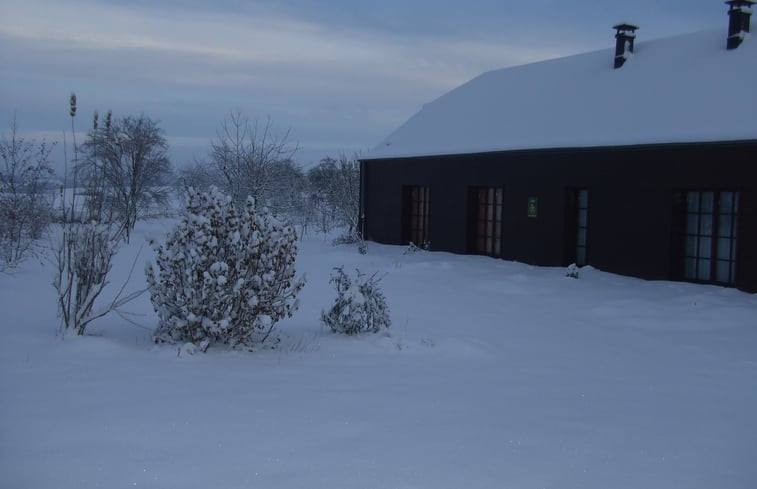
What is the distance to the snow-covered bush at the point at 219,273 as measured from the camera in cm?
637

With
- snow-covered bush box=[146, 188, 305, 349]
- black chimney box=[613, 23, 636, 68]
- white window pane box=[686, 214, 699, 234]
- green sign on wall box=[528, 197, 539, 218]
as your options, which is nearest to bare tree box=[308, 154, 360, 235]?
green sign on wall box=[528, 197, 539, 218]

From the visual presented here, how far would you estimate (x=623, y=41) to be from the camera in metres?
16.4

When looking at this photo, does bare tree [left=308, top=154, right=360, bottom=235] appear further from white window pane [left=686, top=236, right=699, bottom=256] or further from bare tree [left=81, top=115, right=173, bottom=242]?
white window pane [left=686, top=236, right=699, bottom=256]

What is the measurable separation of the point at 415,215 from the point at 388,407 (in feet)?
49.9

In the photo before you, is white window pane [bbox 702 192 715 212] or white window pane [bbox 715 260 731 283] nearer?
white window pane [bbox 715 260 731 283]

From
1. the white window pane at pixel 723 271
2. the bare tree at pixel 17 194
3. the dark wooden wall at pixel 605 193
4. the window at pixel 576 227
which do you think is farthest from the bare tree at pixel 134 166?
the white window pane at pixel 723 271

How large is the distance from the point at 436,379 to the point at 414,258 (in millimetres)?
11468

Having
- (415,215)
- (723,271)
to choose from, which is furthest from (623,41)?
(415,215)

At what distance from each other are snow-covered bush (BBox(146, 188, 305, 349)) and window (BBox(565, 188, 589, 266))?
9.71m

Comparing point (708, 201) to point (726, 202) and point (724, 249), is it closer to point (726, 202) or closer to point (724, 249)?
point (726, 202)

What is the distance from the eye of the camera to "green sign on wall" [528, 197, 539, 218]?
1573 centimetres

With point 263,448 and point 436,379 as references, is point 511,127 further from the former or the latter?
point 263,448

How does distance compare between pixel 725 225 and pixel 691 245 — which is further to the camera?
pixel 691 245

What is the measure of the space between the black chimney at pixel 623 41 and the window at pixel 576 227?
3831mm
